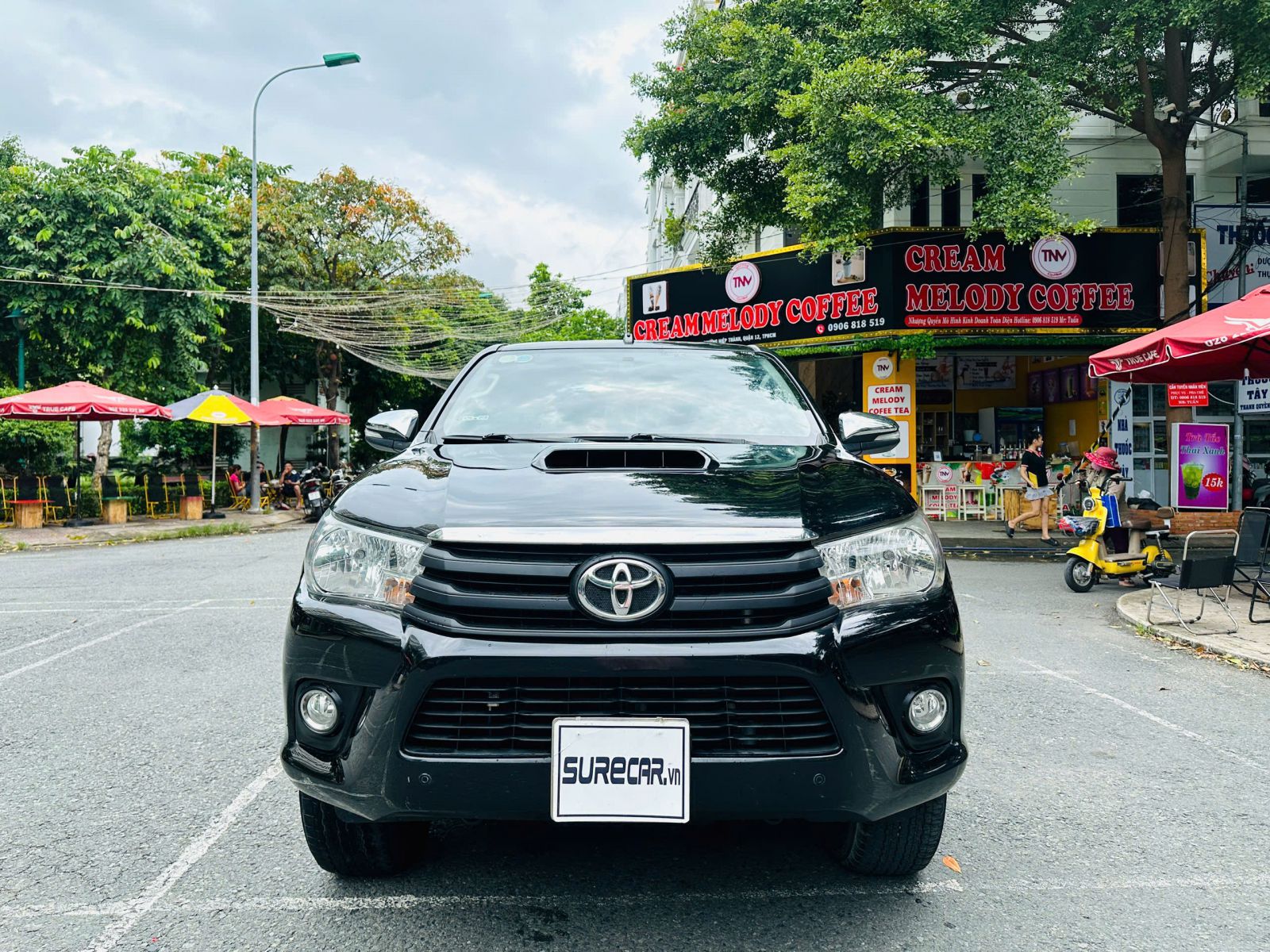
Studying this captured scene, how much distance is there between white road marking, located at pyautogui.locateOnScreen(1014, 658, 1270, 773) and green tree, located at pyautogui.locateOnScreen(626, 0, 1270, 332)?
836cm

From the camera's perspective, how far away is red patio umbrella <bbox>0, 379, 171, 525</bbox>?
15.9 m

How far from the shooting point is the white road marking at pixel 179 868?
2549 mm

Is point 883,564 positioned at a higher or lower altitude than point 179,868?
higher

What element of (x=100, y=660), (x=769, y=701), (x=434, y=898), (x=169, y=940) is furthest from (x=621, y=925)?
(x=100, y=660)

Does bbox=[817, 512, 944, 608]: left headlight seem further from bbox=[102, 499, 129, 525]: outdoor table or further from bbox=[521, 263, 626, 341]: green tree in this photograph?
bbox=[521, 263, 626, 341]: green tree

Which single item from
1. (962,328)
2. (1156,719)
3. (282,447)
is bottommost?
(1156,719)

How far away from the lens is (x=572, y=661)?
7.30 feet

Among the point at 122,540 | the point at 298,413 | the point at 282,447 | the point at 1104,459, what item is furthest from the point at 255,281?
the point at 1104,459

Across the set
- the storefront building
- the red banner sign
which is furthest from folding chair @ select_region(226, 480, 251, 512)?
the red banner sign

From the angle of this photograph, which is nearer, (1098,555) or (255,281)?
(1098,555)

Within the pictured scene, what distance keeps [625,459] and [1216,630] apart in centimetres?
625

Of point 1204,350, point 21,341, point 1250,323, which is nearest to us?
point 1250,323

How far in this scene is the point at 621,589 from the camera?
2289 mm

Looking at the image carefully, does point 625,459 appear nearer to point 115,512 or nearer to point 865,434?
point 865,434
